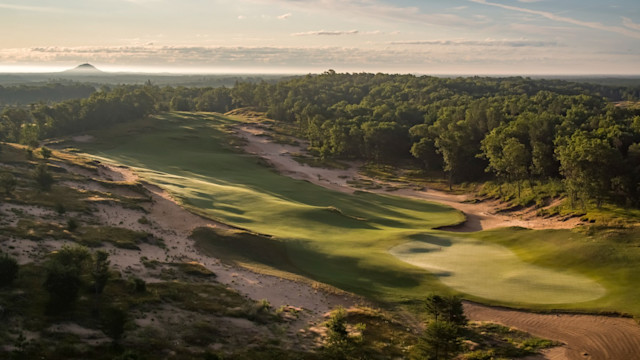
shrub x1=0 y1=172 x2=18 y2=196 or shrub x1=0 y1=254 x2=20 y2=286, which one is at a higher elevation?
shrub x1=0 y1=172 x2=18 y2=196

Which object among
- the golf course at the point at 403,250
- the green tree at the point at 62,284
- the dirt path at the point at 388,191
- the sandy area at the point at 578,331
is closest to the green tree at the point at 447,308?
the sandy area at the point at 578,331

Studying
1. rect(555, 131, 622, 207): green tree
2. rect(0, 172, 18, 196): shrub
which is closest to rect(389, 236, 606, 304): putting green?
rect(555, 131, 622, 207): green tree

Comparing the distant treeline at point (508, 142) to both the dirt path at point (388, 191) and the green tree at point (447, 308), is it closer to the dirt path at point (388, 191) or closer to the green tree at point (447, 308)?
the dirt path at point (388, 191)

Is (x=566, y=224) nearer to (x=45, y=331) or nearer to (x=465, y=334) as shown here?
(x=465, y=334)

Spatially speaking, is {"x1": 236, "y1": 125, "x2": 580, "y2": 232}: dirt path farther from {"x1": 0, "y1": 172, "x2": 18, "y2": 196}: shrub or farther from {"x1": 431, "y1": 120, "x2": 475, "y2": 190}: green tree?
{"x1": 0, "y1": 172, "x2": 18, "y2": 196}: shrub

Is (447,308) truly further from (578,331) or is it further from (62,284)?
(62,284)

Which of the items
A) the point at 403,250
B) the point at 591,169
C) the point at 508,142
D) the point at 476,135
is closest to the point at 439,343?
the point at 403,250
